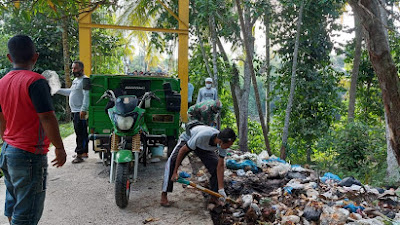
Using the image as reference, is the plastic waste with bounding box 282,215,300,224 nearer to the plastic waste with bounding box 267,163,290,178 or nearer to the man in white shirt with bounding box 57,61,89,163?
the plastic waste with bounding box 267,163,290,178

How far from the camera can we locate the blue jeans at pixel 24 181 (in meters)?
2.54

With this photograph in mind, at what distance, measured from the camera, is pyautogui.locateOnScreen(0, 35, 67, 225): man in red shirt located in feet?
8.18

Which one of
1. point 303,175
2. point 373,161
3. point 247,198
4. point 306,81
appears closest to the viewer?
point 247,198

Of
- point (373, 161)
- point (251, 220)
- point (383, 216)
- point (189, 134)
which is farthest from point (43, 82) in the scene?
point (373, 161)

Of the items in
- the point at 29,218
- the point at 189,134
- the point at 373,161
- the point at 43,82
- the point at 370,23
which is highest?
the point at 370,23

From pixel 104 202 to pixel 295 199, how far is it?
2550 mm

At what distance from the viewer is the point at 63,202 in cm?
443

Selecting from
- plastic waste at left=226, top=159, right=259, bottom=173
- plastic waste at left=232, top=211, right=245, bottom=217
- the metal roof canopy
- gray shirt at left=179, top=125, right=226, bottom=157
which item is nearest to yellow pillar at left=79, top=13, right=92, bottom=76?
the metal roof canopy

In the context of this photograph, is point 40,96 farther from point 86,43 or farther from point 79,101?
point 86,43

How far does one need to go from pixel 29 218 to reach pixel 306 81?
1017 centimetres

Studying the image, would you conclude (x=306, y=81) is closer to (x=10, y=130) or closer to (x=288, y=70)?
(x=288, y=70)

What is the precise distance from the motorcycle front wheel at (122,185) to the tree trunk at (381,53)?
10.1 ft

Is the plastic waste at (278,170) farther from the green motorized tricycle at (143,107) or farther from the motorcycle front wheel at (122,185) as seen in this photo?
the motorcycle front wheel at (122,185)

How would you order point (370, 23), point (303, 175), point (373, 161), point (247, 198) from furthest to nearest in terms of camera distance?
point (373, 161), point (303, 175), point (247, 198), point (370, 23)
